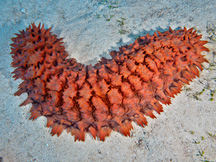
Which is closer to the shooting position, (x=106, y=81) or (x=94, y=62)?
(x=106, y=81)

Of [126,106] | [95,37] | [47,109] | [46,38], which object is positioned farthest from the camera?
[95,37]

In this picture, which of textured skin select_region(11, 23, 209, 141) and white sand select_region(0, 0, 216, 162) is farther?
white sand select_region(0, 0, 216, 162)

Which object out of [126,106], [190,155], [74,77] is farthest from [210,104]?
[74,77]

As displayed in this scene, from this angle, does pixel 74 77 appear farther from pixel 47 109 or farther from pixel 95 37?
pixel 95 37

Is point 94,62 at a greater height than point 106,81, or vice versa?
point 106,81
